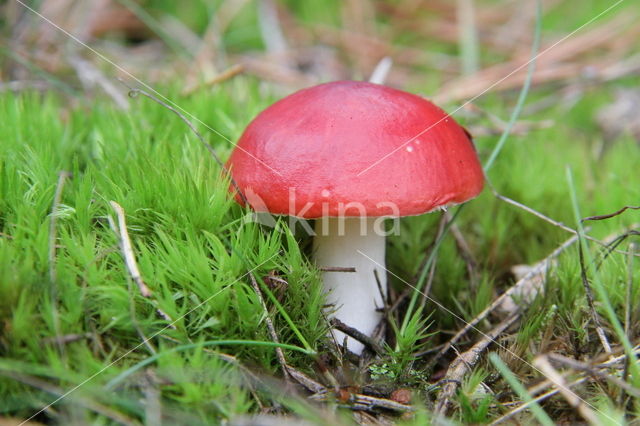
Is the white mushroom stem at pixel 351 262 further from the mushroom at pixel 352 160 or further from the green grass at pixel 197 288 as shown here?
the green grass at pixel 197 288

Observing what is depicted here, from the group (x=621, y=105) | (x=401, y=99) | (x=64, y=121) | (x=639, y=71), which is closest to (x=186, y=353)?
(x=401, y=99)

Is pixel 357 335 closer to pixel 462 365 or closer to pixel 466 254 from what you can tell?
pixel 462 365

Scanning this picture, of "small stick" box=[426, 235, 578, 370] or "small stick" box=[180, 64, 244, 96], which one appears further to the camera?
"small stick" box=[180, 64, 244, 96]

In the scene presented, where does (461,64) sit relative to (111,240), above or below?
above

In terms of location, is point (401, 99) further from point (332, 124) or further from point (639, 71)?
point (639, 71)

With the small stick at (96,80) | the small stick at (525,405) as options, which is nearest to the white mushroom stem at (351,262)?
the small stick at (525,405)

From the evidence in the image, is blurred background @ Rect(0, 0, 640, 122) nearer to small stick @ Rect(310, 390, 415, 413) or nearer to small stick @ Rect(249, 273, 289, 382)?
small stick @ Rect(249, 273, 289, 382)

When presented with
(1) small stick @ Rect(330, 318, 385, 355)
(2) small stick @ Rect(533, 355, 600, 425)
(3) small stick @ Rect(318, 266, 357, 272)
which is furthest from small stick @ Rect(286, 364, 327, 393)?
(2) small stick @ Rect(533, 355, 600, 425)
